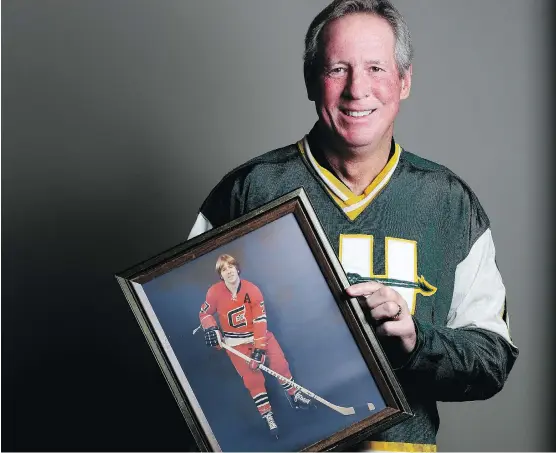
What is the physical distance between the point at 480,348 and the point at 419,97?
1070mm

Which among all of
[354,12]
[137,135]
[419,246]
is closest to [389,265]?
[419,246]

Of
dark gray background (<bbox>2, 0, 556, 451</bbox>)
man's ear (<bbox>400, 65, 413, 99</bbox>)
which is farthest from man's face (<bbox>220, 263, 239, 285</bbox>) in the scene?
dark gray background (<bbox>2, 0, 556, 451</bbox>)

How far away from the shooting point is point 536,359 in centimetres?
250

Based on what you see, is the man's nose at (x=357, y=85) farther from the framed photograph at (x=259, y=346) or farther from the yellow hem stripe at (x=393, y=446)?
the yellow hem stripe at (x=393, y=446)

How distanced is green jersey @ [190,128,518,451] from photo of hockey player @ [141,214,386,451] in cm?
17

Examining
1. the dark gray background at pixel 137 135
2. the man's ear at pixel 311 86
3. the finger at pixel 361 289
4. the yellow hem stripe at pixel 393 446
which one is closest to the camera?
the finger at pixel 361 289

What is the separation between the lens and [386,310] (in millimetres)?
1357

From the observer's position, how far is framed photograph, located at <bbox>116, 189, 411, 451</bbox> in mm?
1362

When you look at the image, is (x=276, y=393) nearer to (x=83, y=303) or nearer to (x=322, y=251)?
(x=322, y=251)

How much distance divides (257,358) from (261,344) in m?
0.02

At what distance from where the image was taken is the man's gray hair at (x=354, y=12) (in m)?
1.58

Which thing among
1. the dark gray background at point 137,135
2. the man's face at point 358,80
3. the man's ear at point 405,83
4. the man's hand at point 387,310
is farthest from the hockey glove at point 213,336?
the dark gray background at point 137,135

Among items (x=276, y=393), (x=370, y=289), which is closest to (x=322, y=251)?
(x=370, y=289)

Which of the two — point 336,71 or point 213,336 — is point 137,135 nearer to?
point 336,71
